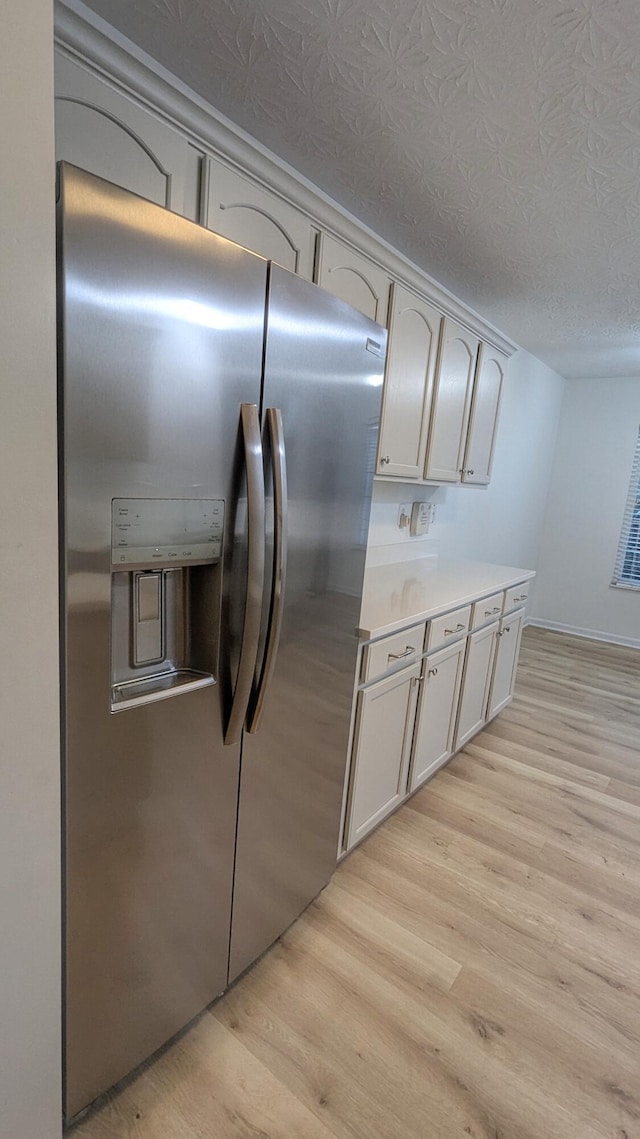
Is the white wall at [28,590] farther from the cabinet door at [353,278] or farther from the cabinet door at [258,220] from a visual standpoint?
the cabinet door at [353,278]

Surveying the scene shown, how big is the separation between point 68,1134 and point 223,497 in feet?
4.53

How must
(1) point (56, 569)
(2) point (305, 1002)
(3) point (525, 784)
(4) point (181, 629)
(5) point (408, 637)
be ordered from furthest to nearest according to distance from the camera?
(3) point (525, 784)
(5) point (408, 637)
(2) point (305, 1002)
(4) point (181, 629)
(1) point (56, 569)

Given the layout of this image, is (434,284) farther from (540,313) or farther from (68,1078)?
(68,1078)

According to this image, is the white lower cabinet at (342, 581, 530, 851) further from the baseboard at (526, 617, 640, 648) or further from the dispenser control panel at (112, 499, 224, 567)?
the baseboard at (526, 617, 640, 648)

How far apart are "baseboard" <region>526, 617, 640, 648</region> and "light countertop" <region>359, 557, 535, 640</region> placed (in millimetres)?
2454

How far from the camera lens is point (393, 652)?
1.85 m

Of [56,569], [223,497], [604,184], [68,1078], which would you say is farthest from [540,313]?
[68,1078]

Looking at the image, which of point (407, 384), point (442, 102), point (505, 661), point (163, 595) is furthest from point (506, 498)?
point (163, 595)

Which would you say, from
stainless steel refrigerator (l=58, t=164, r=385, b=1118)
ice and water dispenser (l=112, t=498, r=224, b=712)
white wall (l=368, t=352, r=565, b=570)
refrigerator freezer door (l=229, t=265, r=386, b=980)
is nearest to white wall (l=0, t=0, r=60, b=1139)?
stainless steel refrigerator (l=58, t=164, r=385, b=1118)

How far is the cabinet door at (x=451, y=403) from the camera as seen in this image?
2.41 meters

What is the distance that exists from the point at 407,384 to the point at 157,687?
166cm

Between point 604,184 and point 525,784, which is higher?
point 604,184

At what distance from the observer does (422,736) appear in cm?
224

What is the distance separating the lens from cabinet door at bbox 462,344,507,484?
2768 millimetres
